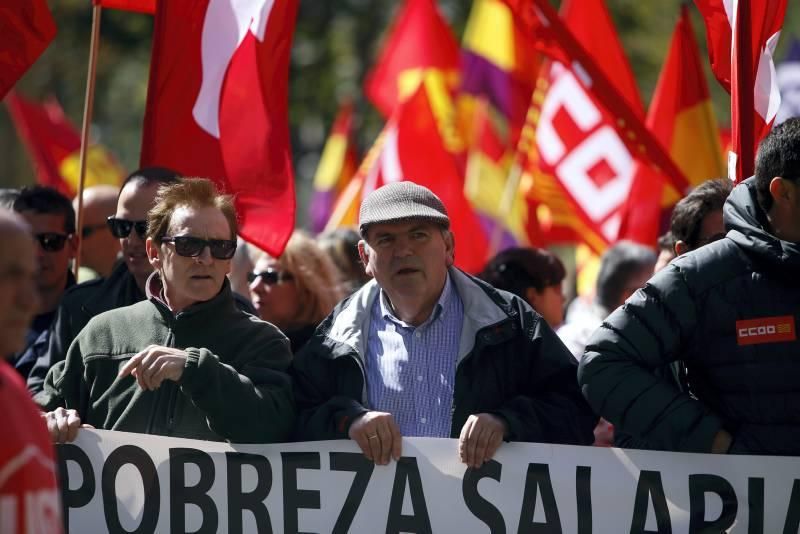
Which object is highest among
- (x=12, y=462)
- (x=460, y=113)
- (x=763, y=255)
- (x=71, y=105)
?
(x=71, y=105)

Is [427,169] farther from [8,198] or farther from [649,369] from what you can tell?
[649,369]

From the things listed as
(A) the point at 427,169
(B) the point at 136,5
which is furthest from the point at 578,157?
(B) the point at 136,5

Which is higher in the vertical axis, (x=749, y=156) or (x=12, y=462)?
(x=749, y=156)

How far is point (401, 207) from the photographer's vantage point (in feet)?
13.3

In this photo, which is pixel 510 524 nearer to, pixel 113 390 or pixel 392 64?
pixel 113 390

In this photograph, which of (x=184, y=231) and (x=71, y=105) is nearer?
(x=184, y=231)

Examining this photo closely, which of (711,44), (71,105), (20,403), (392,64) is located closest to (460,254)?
(392,64)

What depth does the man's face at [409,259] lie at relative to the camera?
13.2 feet

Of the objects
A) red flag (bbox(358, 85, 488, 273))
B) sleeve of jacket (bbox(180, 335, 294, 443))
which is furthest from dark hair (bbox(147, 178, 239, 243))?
red flag (bbox(358, 85, 488, 273))

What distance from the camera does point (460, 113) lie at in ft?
41.0

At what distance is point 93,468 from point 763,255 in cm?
215

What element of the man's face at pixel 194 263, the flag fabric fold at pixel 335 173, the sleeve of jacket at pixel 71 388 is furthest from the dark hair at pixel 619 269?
the flag fabric fold at pixel 335 173

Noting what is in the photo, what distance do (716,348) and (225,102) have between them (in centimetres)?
287

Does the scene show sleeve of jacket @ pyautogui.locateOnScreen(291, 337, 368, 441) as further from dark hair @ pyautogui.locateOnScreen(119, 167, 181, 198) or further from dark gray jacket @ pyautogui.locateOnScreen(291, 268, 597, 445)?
dark hair @ pyautogui.locateOnScreen(119, 167, 181, 198)
